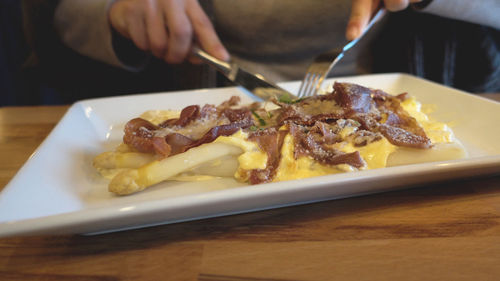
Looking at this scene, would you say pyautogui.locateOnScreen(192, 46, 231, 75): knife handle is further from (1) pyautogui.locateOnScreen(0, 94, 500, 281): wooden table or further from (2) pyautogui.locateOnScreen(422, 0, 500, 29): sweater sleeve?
(2) pyautogui.locateOnScreen(422, 0, 500, 29): sweater sleeve

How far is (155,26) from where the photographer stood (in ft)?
7.13

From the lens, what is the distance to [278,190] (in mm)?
812

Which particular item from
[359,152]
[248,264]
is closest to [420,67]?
[359,152]

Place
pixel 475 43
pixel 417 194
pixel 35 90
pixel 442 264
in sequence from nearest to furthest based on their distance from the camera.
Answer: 1. pixel 442 264
2. pixel 417 194
3. pixel 475 43
4. pixel 35 90

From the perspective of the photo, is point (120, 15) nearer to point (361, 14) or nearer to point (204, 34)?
point (204, 34)

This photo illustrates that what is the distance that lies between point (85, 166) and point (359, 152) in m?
1.06

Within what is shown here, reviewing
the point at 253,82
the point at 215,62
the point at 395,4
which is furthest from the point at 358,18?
the point at 215,62

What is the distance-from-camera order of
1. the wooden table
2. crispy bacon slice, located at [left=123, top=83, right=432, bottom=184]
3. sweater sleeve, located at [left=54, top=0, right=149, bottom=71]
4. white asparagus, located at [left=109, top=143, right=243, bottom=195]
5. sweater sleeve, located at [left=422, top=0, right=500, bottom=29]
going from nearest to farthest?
the wooden table < white asparagus, located at [left=109, top=143, right=243, bottom=195] < crispy bacon slice, located at [left=123, top=83, right=432, bottom=184] < sweater sleeve, located at [left=422, top=0, right=500, bottom=29] < sweater sleeve, located at [left=54, top=0, right=149, bottom=71]

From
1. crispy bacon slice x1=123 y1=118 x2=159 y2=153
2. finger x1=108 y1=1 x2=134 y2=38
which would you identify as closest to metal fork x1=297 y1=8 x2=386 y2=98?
crispy bacon slice x1=123 y1=118 x2=159 y2=153

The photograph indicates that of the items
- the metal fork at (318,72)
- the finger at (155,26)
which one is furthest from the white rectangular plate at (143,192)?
the finger at (155,26)

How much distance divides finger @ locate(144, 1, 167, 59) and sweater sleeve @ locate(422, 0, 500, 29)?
1.81m

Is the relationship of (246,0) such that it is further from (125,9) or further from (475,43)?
(475,43)

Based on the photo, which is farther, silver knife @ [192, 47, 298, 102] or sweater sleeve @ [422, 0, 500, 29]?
sweater sleeve @ [422, 0, 500, 29]

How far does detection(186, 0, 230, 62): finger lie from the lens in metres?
2.13
